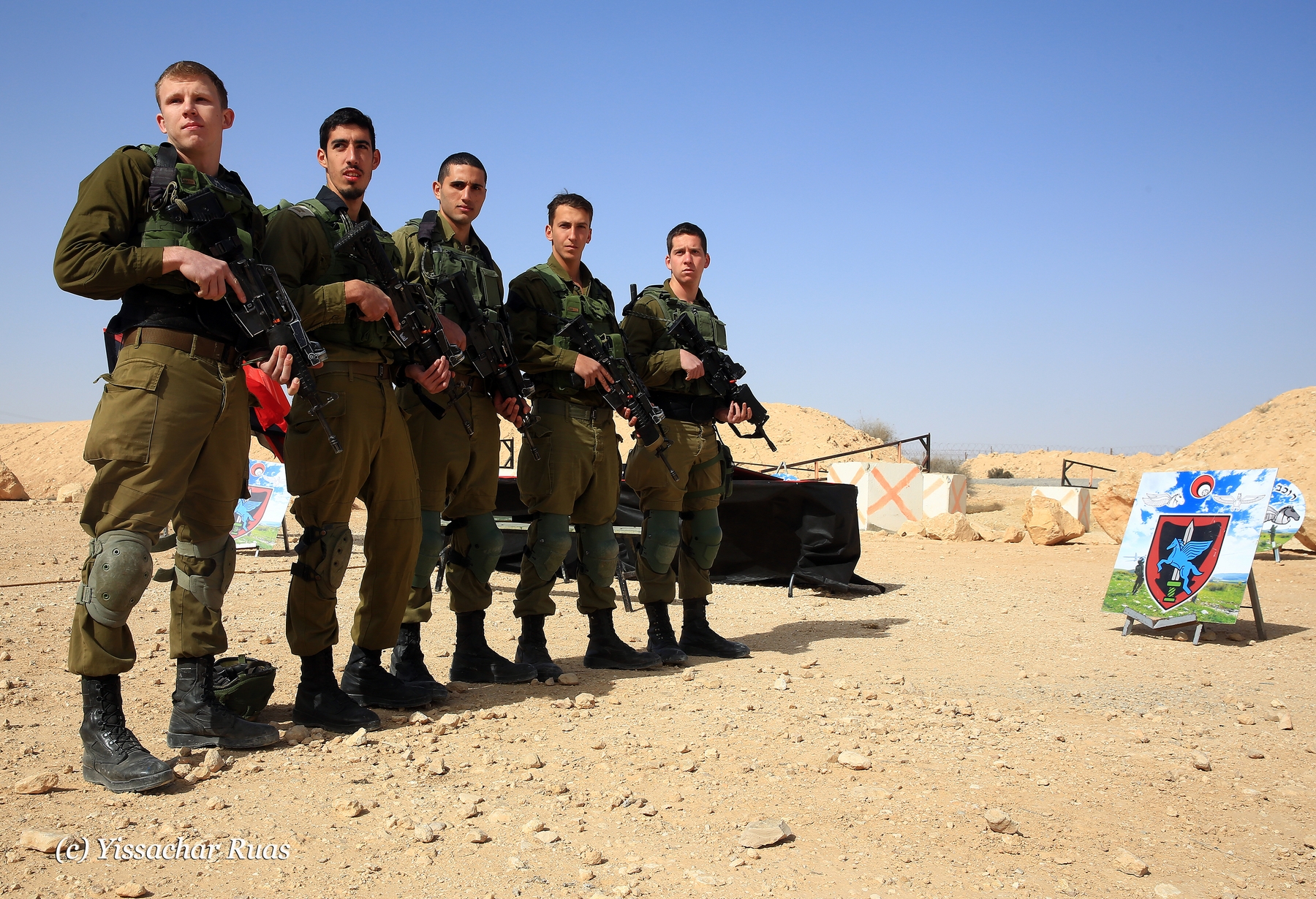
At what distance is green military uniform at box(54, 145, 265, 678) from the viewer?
2.78m

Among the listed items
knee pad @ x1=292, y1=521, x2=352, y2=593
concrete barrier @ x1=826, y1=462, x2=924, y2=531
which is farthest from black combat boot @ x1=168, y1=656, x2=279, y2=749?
concrete barrier @ x1=826, y1=462, x2=924, y2=531

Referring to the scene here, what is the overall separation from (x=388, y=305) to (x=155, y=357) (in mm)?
820

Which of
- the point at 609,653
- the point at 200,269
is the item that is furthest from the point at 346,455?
the point at 609,653

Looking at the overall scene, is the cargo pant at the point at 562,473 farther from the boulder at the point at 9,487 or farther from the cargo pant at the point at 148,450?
the boulder at the point at 9,487

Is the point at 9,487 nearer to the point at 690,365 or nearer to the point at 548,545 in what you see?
the point at 548,545

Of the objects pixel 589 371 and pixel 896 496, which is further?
pixel 896 496

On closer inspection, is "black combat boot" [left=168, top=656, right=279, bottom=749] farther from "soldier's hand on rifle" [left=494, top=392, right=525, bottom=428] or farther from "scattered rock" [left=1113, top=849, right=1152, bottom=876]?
"scattered rock" [left=1113, top=849, right=1152, bottom=876]

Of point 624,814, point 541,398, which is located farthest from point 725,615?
point 624,814

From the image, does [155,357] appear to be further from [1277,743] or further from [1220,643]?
[1220,643]

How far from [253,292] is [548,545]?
1.93 m

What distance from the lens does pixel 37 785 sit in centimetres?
264

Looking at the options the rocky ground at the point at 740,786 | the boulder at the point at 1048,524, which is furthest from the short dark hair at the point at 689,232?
the boulder at the point at 1048,524

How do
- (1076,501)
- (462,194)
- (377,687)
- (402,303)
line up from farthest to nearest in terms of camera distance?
1. (1076,501)
2. (462,194)
3. (377,687)
4. (402,303)

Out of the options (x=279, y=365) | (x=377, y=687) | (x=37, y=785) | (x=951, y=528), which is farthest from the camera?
(x=951, y=528)
